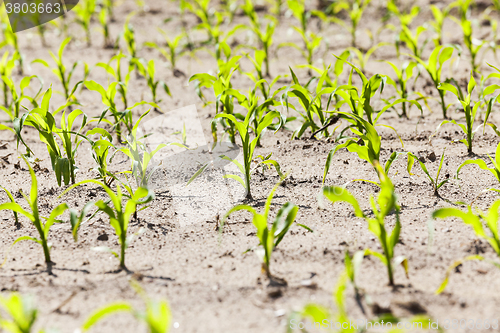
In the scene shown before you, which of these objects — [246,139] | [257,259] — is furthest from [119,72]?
[257,259]

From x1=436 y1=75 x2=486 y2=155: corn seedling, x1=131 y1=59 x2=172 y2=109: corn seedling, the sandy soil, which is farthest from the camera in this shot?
x1=131 y1=59 x2=172 y2=109: corn seedling

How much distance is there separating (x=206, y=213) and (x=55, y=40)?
4.61 metres

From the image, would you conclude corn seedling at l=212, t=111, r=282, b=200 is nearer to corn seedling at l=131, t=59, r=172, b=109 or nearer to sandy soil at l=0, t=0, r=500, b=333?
sandy soil at l=0, t=0, r=500, b=333

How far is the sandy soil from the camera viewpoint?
1.49m

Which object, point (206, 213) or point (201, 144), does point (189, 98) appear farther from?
point (206, 213)

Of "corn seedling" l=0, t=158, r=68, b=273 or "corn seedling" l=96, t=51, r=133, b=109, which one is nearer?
"corn seedling" l=0, t=158, r=68, b=273

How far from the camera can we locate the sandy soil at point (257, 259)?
1492 millimetres

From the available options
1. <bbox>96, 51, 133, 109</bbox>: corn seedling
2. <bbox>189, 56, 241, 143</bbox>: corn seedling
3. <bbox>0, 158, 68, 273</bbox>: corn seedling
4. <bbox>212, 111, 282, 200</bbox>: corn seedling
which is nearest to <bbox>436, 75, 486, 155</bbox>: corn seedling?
<bbox>212, 111, 282, 200</bbox>: corn seedling

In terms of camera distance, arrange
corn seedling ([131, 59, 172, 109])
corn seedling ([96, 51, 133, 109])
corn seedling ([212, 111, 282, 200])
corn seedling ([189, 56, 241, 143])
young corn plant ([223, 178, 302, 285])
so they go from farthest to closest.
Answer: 1. corn seedling ([131, 59, 172, 109])
2. corn seedling ([96, 51, 133, 109])
3. corn seedling ([189, 56, 241, 143])
4. corn seedling ([212, 111, 282, 200])
5. young corn plant ([223, 178, 302, 285])

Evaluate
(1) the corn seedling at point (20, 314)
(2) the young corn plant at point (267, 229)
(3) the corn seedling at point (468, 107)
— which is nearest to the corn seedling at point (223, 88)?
(2) the young corn plant at point (267, 229)

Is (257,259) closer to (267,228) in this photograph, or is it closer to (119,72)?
(267,228)

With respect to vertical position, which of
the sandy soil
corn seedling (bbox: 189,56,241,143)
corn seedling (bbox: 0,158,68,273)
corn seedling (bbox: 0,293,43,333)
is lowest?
the sandy soil

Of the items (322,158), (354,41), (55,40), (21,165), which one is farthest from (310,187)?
(55,40)

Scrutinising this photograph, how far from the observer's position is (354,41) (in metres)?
4.92
